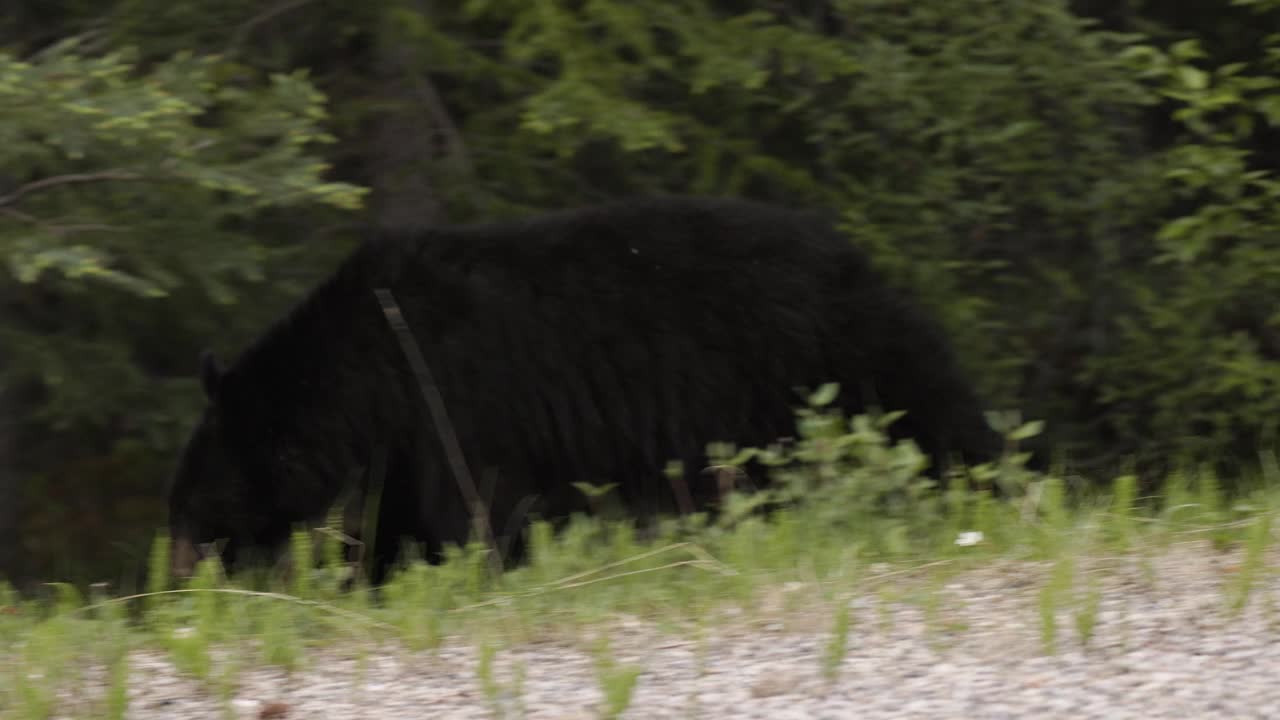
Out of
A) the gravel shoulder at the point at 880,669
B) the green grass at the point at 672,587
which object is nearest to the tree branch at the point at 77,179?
the green grass at the point at 672,587

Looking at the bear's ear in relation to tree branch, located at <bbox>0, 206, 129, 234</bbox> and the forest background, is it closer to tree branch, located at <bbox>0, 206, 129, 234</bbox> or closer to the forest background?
the forest background

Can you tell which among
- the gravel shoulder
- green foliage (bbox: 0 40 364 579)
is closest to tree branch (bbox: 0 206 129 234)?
green foliage (bbox: 0 40 364 579)

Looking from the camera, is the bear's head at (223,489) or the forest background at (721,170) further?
the forest background at (721,170)

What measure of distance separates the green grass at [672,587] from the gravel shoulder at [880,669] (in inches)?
1.4

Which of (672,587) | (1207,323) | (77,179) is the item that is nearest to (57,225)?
(77,179)

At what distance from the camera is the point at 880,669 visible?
3232 millimetres

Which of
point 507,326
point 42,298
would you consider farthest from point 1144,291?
point 42,298

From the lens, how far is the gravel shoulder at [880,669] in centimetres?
301

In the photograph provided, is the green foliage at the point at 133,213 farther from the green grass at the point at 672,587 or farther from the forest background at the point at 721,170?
the green grass at the point at 672,587

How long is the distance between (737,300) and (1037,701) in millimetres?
2969

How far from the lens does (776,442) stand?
5809 mm

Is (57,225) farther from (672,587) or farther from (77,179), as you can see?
(672,587)

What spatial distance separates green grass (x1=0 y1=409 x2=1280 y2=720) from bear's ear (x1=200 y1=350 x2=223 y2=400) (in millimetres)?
1208

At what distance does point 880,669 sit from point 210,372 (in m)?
3.40
